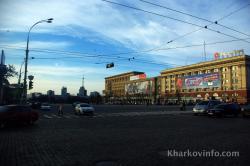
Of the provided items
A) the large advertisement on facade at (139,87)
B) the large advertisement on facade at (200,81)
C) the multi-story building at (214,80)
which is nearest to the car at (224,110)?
the multi-story building at (214,80)

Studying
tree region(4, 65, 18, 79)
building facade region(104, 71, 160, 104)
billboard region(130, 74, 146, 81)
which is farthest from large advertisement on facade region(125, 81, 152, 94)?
tree region(4, 65, 18, 79)

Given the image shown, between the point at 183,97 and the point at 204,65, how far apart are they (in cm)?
1916

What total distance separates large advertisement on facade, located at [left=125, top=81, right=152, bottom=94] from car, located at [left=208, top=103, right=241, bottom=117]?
122476mm

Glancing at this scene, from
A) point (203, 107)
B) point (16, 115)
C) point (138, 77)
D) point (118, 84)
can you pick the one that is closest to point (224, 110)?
point (203, 107)

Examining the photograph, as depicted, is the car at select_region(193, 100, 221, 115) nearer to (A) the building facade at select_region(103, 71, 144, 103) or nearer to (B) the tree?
(B) the tree

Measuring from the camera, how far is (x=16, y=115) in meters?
18.7

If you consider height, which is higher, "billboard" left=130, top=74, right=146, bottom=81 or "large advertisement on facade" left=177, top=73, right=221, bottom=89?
"billboard" left=130, top=74, right=146, bottom=81

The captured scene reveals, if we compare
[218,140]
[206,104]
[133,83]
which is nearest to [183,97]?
[133,83]

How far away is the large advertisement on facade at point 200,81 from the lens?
107m

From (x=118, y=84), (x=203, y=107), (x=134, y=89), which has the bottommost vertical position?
(x=203, y=107)

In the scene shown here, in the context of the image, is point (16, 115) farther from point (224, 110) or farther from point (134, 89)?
point (134, 89)

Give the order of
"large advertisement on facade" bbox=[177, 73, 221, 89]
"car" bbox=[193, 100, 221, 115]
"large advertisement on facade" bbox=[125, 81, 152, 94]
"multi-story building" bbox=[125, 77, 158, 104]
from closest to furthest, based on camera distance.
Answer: "car" bbox=[193, 100, 221, 115] < "large advertisement on facade" bbox=[177, 73, 221, 89] < "multi-story building" bbox=[125, 77, 158, 104] < "large advertisement on facade" bbox=[125, 81, 152, 94]

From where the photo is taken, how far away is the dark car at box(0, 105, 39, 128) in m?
17.7

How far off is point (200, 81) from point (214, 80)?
291 inches
